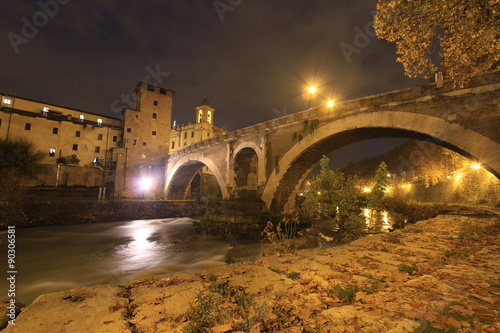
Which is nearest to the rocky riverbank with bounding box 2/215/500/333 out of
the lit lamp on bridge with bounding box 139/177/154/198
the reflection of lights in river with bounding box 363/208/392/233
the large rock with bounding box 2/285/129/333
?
the large rock with bounding box 2/285/129/333

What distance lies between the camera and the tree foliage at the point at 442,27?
478cm

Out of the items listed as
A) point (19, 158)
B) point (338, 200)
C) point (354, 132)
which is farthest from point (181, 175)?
point (338, 200)

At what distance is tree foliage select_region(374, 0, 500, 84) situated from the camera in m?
4.78

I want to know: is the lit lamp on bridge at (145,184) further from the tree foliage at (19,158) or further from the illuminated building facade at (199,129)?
the illuminated building facade at (199,129)

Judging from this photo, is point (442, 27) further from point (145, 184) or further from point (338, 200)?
point (145, 184)

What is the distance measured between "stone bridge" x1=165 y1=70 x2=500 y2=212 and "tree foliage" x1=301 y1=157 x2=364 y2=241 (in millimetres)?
4427

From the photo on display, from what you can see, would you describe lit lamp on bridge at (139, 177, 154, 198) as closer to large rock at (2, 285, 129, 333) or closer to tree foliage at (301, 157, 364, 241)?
tree foliage at (301, 157, 364, 241)

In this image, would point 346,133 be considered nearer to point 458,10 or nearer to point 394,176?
point 458,10

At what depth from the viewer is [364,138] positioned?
1324 cm

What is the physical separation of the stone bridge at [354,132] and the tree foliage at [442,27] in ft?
11.6

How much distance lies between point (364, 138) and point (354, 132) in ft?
5.09

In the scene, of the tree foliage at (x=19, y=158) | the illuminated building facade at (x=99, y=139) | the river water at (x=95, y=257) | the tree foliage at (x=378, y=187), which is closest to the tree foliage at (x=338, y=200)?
the tree foliage at (x=378, y=187)

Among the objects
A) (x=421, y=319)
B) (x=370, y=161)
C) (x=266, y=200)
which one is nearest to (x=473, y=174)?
(x=266, y=200)

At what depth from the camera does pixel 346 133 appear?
12.3 meters
